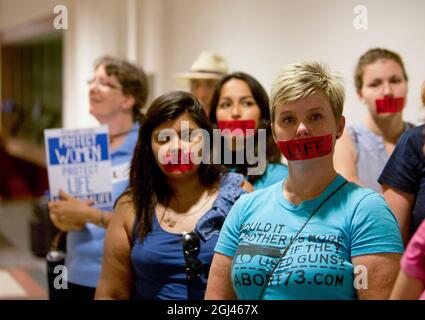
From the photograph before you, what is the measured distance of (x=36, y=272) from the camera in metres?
3.40

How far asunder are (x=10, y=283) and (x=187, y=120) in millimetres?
2032

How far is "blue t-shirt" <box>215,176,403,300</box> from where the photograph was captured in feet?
3.58

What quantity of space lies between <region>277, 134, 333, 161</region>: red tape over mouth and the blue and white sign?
80 cm

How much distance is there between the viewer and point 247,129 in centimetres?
152

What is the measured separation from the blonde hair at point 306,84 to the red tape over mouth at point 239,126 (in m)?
0.35

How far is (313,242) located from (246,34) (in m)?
0.91

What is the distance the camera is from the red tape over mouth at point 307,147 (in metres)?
1.12

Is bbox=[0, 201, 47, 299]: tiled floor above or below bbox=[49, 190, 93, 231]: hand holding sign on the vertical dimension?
below

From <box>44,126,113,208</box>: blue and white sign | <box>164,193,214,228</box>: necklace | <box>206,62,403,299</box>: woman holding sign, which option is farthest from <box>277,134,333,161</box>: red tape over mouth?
<box>44,126,113,208</box>: blue and white sign

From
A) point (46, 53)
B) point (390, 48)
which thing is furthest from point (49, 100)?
point (390, 48)

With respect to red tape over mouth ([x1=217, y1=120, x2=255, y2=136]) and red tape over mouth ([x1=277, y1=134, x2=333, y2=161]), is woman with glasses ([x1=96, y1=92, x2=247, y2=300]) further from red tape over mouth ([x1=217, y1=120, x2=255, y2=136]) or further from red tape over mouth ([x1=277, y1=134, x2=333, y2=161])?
red tape over mouth ([x1=277, y1=134, x2=333, y2=161])

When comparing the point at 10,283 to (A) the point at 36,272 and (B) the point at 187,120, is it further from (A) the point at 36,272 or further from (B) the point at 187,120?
(B) the point at 187,120

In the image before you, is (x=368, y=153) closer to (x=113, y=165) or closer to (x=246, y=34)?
(x=246, y=34)
